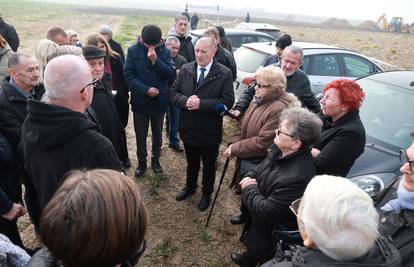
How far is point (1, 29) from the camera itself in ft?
21.6

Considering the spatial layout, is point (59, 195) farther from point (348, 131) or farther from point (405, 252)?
point (348, 131)

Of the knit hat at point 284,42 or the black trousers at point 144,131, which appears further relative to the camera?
the knit hat at point 284,42

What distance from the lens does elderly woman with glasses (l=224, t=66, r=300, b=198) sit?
3176 millimetres

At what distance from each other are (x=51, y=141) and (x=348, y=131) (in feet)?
7.93

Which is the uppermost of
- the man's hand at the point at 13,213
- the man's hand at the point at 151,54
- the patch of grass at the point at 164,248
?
the man's hand at the point at 151,54

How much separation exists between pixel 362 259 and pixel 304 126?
121 cm

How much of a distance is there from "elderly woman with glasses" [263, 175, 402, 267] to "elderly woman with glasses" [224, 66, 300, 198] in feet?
5.50

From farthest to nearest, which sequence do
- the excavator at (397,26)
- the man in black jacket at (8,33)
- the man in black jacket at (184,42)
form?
1. the excavator at (397,26)
2. the man in black jacket at (8,33)
3. the man in black jacket at (184,42)

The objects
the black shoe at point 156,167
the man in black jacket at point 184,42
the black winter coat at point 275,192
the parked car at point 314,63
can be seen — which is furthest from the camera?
the parked car at point 314,63

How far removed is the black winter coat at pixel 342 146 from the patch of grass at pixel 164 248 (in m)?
1.79

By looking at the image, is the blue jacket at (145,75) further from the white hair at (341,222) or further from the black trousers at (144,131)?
the white hair at (341,222)

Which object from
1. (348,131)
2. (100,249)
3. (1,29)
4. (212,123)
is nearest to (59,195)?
(100,249)

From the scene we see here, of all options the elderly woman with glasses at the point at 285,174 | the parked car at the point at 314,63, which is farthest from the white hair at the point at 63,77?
the parked car at the point at 314,63

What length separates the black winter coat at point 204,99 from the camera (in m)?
3.76
